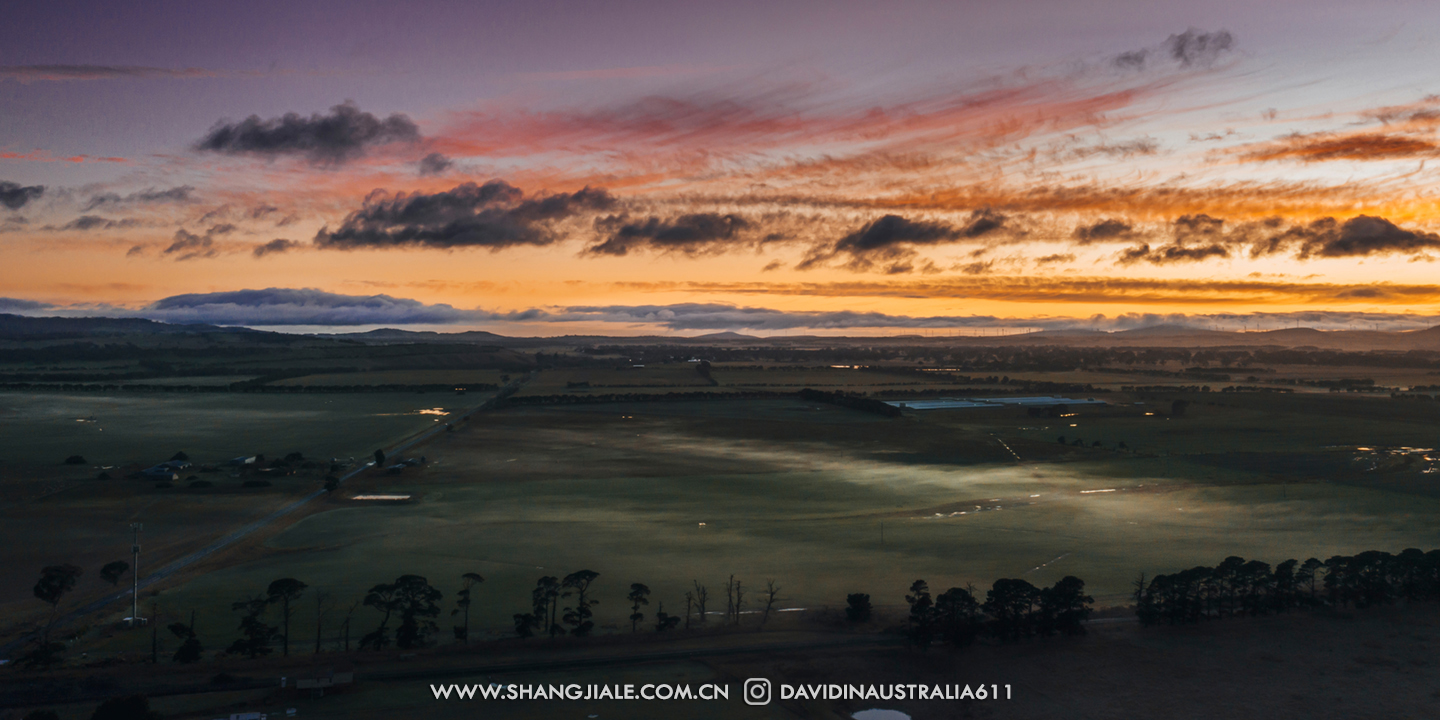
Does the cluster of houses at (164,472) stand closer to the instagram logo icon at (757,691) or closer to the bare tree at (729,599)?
the bare tree at (729,599)

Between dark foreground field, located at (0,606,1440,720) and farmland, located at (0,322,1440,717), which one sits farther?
farmland, located at (0,322,1440,717)

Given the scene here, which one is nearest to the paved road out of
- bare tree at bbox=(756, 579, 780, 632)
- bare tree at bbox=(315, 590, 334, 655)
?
bare tree at bbox=(315, 590, 334, 655)

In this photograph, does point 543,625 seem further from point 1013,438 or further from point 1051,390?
point 1051,390

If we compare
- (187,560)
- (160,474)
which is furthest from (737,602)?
(160,474)

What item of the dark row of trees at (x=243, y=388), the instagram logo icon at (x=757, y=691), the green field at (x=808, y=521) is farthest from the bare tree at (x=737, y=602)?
the dark row of trees at (x=243, y=388)

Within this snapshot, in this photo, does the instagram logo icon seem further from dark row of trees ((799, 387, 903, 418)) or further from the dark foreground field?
dark row of trees ((799, 387, 903, 418))

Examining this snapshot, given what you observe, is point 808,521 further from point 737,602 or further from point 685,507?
point 737,602

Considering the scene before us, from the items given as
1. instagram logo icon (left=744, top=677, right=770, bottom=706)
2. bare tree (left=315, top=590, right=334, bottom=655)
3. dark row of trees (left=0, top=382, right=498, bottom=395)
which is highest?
dark row of trees (left=0, top=382, right=498, bottom=395)

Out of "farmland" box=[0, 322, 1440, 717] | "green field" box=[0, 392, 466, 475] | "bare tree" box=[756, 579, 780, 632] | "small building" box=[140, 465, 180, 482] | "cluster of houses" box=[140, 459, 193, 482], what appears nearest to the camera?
"bare tree" box=[756, 579, 780, 632]
